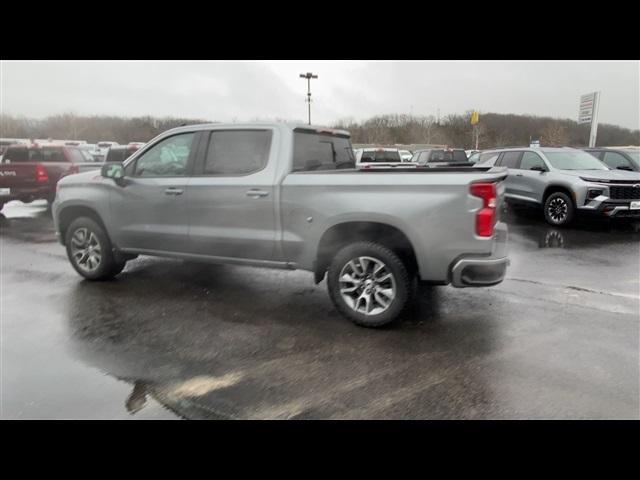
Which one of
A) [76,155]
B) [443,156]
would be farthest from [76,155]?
[443,156]

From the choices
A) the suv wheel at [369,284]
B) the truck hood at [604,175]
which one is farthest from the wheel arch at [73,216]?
the truck hood at [604,175]

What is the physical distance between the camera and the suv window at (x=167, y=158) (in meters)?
→ 5.06

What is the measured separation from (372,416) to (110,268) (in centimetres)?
430

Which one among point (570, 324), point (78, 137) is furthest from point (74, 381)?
point (78, 137)

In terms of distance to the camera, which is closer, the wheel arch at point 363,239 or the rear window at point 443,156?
the wheel arch at point 363,239

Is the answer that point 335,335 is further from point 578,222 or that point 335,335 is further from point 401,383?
point 578,222

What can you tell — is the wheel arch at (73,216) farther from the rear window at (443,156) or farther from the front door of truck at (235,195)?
the rear window at (443,156)

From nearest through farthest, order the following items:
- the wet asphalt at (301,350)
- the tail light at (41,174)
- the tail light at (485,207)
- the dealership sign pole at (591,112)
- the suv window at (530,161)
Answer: the wet asphalt at (301,350) < the tail light at (485,207) < the suv window at (530,161) < the tail light at (41,174) < the dealership sign pole at (591,112)

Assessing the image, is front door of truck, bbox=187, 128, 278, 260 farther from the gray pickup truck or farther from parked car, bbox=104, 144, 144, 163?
parked car, bbox=104, 144, 144, 163

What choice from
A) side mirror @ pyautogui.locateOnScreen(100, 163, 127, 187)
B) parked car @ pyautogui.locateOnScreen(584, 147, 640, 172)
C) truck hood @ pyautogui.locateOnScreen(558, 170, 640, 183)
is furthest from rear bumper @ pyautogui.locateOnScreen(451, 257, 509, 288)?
parked car @ pyautogui.locateOnScreen(584, 147, 640, 172)

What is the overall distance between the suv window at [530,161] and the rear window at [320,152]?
6.68 meters

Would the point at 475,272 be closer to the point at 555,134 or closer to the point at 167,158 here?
the point at 167,158

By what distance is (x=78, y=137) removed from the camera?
4075 centimetres

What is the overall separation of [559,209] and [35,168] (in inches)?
522
